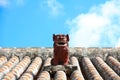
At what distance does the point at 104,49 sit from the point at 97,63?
2290 millimetres

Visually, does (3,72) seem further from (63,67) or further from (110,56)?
(110,56)

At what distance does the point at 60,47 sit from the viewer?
10.6m

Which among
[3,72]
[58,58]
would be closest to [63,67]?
[58,58]

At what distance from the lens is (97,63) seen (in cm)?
1205

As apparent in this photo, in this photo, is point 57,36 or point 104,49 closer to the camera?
point 57,36

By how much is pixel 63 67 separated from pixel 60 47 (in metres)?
0.70

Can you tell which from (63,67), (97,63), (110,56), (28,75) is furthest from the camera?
(110,56)

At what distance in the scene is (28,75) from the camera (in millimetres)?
9234

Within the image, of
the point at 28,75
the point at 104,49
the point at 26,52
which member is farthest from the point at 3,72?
the point at 104,49

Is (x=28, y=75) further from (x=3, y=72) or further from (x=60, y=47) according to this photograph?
(x=60, y=47)

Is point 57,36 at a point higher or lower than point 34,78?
higher

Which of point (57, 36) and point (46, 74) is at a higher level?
point (57, 36)

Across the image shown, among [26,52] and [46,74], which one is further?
[26,52]

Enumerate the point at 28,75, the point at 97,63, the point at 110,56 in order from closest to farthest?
1. the point at 28,75
2. the point at 97,63
3. the point at 110,56
